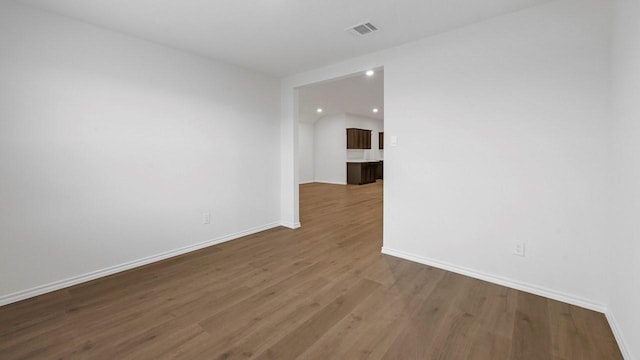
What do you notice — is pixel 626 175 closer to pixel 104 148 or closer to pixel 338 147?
pixel 104 148

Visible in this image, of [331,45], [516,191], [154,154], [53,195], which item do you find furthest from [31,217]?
[516,191]

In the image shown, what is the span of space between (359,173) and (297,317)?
306 inches

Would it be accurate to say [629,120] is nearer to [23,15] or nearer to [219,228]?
[219,228]

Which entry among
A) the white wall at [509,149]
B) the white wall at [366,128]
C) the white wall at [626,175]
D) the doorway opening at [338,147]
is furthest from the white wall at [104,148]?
the white wall at [366,128]

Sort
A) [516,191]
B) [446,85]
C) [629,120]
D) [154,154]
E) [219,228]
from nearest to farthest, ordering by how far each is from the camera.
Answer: [629,120] < [516,191] < [446,85] < [154,154] < [219,228]

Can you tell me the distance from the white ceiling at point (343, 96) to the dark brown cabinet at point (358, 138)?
72cm

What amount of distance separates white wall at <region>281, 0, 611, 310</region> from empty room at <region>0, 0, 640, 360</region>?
15 mm

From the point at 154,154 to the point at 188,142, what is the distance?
40 centimetres

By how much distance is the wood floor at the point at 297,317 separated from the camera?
1566mm

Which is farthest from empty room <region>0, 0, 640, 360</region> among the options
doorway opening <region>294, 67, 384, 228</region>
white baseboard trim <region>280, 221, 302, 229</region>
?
doorway opening <region>294, 67, 384, 228</region>

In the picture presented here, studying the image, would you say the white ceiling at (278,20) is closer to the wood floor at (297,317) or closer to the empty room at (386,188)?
the empty room at (386,188)

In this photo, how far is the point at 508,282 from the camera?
232 centimetres

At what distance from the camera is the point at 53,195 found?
2275 mm

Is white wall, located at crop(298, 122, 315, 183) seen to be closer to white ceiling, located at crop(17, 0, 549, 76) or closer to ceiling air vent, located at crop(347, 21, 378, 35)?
white ceiling, located at crop(17, 0, 549, 76)
